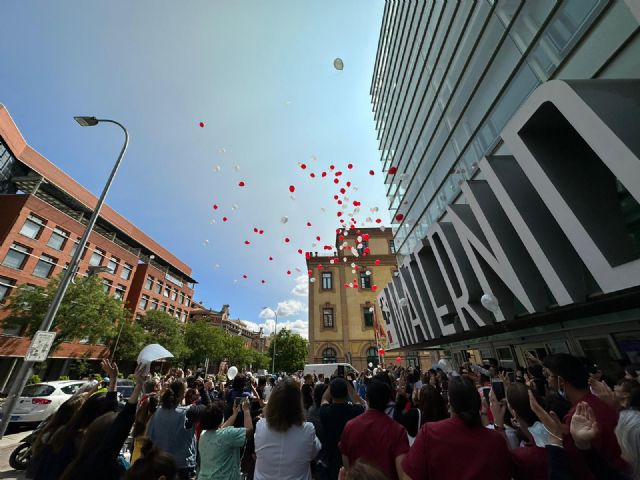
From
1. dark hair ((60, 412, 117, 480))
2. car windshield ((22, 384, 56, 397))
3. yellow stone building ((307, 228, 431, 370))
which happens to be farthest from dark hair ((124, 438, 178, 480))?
yellow stone building ((307, 228, 431, 370))

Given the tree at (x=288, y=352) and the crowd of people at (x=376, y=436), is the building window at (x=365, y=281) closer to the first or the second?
the tree at (x=288, y=352)

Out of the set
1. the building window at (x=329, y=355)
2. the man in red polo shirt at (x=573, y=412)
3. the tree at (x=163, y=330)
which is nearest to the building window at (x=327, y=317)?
the building window at (x=329, y=355)

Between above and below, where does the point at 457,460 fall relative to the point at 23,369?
below

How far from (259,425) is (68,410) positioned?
5.92ft

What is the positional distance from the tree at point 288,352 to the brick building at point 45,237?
20615mm

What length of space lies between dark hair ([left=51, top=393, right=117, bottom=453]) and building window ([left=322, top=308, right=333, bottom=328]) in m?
29.5

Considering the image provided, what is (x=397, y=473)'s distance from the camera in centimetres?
233

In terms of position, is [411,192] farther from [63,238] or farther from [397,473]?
[63,238]

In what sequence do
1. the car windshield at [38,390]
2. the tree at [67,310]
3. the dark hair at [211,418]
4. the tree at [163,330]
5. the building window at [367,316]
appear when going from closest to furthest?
the dark hair at [211,418]
the car windshield at [38,390]
the tree at [67,310]
the building window at [367,316]
the tree at [163,330]

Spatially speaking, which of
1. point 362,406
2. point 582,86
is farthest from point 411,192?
point 362,406

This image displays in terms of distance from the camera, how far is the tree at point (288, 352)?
45.3 metres

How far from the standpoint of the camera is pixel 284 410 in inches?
104

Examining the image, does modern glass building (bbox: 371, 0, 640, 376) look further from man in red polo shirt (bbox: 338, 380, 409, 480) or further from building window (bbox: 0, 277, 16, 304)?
building window (bbox: 0, 277, 16, 304)

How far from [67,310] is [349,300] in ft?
80.2
